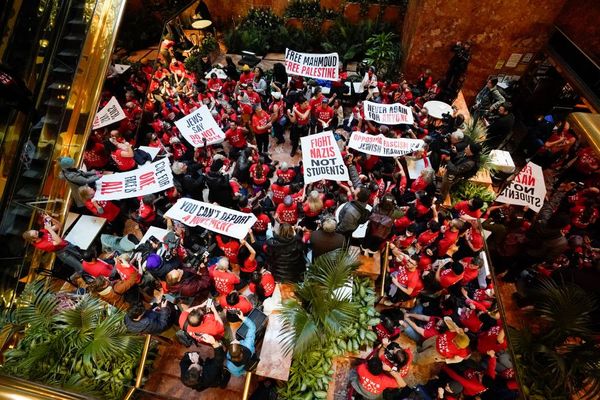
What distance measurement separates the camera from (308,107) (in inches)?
351

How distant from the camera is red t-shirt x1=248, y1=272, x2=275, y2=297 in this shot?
5.59 meters

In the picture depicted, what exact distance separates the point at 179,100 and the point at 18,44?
12.0ft

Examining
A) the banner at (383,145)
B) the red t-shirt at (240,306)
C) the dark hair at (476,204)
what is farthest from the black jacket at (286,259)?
the dark hair at (476,204)

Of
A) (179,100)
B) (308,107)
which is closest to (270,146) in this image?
(308,107)

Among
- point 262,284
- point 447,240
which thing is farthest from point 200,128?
point 447,240

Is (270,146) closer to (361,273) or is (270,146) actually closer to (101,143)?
(101,143)

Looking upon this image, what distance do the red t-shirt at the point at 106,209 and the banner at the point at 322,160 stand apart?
408cm

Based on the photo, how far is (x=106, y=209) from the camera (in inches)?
279

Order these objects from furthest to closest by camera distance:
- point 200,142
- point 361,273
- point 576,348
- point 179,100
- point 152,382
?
1. point 179,100
2. point 200,142
3. point 361,273
4. point 152,382
5. point 576,348

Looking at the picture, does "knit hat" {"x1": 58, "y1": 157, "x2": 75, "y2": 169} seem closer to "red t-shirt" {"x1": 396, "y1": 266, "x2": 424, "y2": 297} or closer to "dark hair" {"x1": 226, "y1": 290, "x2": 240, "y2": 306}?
"dark hair" {"x1": 226, "y1": 290, "x2": 240, "y2": 306}

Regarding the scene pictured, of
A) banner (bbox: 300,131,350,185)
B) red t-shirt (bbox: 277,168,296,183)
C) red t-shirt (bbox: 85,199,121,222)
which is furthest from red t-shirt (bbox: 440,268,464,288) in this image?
→ red t-shirt (bbox: 85,199,121,222)

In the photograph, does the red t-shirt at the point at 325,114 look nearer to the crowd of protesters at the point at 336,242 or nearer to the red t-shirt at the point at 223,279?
the crowd of protesters at the point at 336,242

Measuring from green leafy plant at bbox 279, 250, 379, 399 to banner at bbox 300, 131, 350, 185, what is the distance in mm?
2173

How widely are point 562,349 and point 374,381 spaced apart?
229 cm
